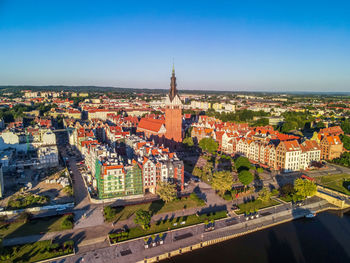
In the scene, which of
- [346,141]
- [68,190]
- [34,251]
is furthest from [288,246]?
[346,141]

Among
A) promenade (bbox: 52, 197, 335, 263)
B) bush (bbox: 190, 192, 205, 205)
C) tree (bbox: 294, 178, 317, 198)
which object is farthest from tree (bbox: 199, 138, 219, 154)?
promenade (bbox: 52, 197, 335, 263)

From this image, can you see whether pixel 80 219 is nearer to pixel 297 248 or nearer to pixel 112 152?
pixel 112 152

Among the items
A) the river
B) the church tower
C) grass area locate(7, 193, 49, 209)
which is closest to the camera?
the river

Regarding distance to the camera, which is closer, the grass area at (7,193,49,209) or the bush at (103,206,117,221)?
the bush at (103,206,117,221)

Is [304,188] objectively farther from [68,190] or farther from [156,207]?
[68,190]

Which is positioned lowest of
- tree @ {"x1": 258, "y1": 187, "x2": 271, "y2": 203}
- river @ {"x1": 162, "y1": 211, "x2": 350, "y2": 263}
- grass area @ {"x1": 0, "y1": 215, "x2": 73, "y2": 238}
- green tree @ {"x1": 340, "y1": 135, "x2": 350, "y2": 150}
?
river @ {"x1": 162, "y1": 211, "x2": 350, "y2": 263}

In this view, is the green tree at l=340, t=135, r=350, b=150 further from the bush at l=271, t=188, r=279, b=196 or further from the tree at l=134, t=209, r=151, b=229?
the tree at l=134, t=209, r=151, b=229

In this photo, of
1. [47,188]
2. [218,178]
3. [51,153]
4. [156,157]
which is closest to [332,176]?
[218,178]

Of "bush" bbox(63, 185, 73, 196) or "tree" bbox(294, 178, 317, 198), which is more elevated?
"tree" bbox(294, 178, 317, 198)

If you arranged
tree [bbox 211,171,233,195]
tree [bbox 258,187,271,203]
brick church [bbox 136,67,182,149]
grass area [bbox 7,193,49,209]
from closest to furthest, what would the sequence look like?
grass area [bbox 7,193,49,209] < tree [bbox 258,187,271,203] < tree [bbox 211,171,233,195] < brick church [bbox 136,67,182,149]
